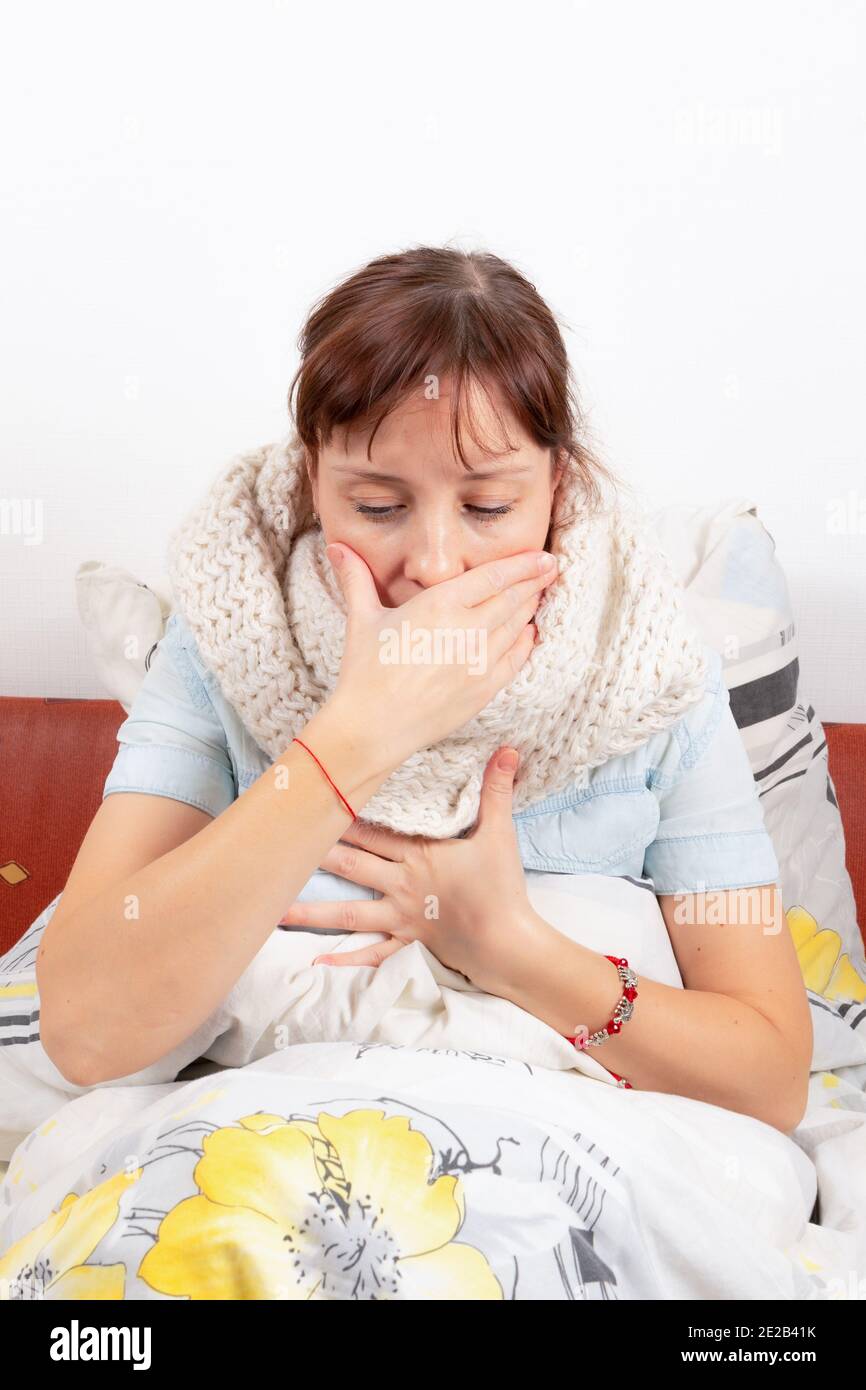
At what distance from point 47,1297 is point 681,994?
59 cm

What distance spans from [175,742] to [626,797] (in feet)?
1.51

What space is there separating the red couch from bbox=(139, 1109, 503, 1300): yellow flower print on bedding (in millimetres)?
1085

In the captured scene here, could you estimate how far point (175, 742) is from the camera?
1286mm

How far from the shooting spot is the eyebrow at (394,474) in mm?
1078

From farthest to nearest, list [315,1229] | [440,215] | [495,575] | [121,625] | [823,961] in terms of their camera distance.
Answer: [440,215] < [121,625] < [823,961] < [495,575] < [315,1229]

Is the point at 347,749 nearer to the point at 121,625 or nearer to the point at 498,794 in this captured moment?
the point at 498,794

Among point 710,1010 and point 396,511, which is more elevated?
point 396,511

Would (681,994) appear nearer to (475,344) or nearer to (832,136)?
(475,344)

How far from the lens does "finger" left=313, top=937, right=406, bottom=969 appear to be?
1.18 m

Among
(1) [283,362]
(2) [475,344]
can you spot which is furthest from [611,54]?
(2) [475,344]

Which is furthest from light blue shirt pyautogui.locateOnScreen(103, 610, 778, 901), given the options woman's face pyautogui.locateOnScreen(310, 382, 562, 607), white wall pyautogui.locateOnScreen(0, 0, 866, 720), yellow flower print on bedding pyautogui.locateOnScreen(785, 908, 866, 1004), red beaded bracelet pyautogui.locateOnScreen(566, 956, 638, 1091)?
white wall pyautogui.locateOnScreen(0, 0, 866, 720)

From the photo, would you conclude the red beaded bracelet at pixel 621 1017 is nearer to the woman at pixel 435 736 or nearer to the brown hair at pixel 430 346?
the woman at pixel 435 736

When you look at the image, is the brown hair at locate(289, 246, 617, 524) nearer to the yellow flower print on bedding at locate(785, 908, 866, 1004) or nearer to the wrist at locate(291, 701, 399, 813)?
the wrist at locate(291, 701, 399, 813)

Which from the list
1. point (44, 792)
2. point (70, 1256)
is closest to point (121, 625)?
point (44, 792)
